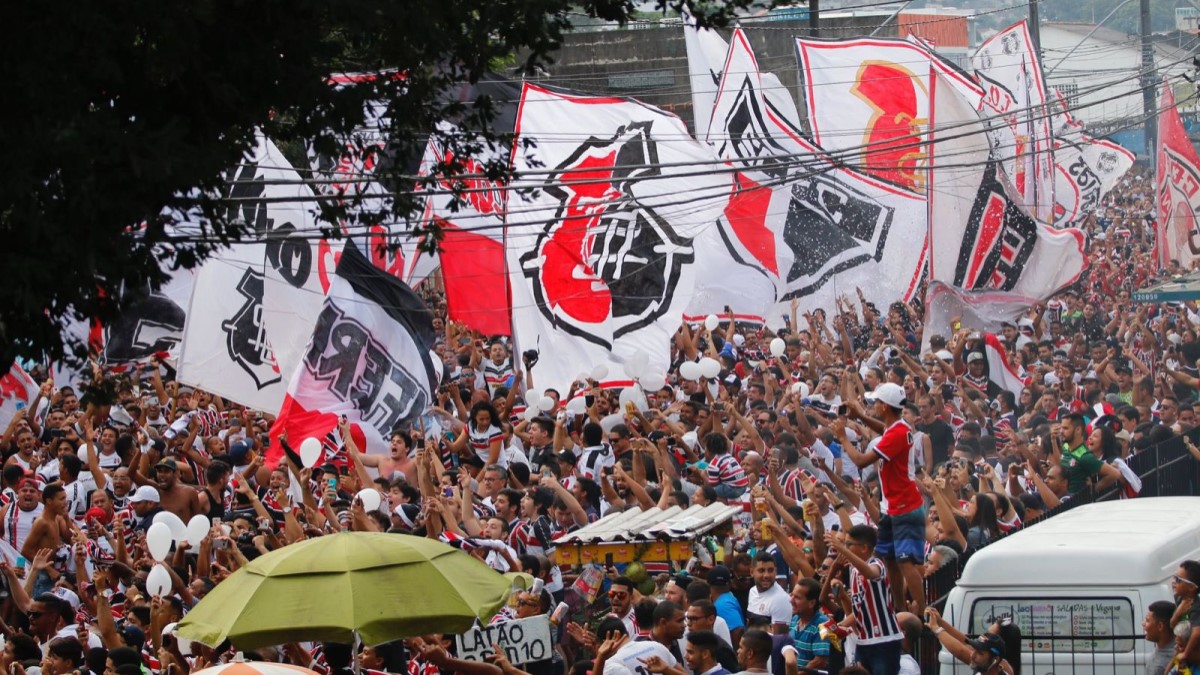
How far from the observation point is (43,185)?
514cm

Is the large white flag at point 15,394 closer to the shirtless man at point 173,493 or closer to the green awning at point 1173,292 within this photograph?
the shirtless man at point 173,493

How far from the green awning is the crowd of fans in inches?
83.7

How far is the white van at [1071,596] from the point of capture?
29.8ft

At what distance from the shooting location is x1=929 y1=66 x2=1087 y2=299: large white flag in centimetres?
2047

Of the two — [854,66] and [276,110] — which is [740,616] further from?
[854,66]

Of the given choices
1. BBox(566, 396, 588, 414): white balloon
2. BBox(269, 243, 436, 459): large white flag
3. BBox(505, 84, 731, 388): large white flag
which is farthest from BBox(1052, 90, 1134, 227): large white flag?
BBox(269, 243, 436, 459): large white flag

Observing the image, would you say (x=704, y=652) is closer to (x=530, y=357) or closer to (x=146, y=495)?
(x=146, y=495)

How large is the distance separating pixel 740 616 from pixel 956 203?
1185cm

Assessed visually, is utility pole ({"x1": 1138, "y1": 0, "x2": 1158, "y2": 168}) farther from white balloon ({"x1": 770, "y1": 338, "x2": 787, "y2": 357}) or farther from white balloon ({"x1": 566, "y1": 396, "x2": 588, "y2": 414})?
white balloon ({"x1": 566, "y1": 396, "x2": 588, "y2": 414})

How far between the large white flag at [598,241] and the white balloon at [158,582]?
696 cm

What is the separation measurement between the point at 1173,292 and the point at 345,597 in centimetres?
1683

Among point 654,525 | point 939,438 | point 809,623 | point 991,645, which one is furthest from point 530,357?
point 991,645

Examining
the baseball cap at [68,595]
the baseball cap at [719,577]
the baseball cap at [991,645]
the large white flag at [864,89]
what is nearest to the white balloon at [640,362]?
the baseball cap at [68,595]

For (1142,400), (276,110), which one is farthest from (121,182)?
(1142,400)
